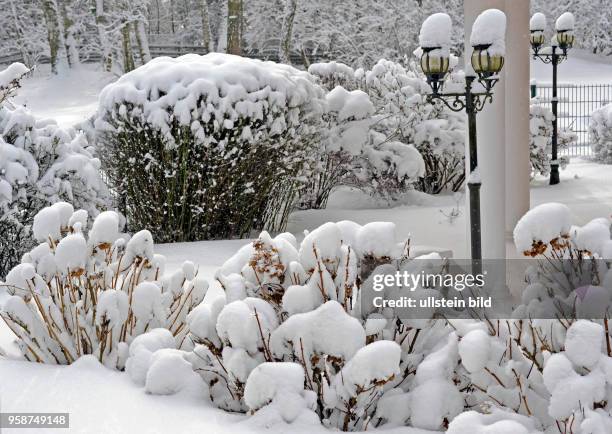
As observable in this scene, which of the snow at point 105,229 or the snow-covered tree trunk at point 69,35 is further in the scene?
the snow-covered tree trunk at point 69,35

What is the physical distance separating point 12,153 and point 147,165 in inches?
41.8

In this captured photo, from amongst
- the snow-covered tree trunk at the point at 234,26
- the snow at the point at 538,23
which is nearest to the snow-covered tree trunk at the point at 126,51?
the snow-covered tree trunk at the point at 234,26

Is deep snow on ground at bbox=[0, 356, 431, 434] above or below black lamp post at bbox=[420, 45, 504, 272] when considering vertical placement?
below

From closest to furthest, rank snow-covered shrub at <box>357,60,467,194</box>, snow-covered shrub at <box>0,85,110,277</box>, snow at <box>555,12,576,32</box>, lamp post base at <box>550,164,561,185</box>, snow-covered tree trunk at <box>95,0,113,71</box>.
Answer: snow-covered shrub at <box>0,85,110,277</box> → snow-covered shrub at <box>357,60,467,194</box> → snow at <box>555,12,576,32</box> → lamp post base at <box>550,164,561,185</box> → snow-covered tree trunk at <box>95,0,113,71</box>

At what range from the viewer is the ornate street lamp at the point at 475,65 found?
4375 millimetres

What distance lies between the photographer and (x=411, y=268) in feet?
8.76

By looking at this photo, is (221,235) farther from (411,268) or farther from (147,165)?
(411,268)

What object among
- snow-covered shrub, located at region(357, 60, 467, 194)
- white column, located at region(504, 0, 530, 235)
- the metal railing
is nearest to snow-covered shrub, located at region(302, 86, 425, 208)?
snow-covered shrub, located at region(357, 60, 467, 194)

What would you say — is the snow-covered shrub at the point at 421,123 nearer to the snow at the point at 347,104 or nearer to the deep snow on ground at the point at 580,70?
the snow at the point at 347,104

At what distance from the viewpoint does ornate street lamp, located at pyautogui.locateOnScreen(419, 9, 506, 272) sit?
14.4ft

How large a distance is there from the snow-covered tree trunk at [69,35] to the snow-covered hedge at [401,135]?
19819 mm

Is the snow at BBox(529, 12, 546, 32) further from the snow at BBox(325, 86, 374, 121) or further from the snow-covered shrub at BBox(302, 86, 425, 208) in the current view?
the snow at BBox(325, 86, 374, 121)

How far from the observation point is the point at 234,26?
20.4 meters

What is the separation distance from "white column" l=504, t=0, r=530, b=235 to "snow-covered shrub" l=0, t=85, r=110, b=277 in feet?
10.7
